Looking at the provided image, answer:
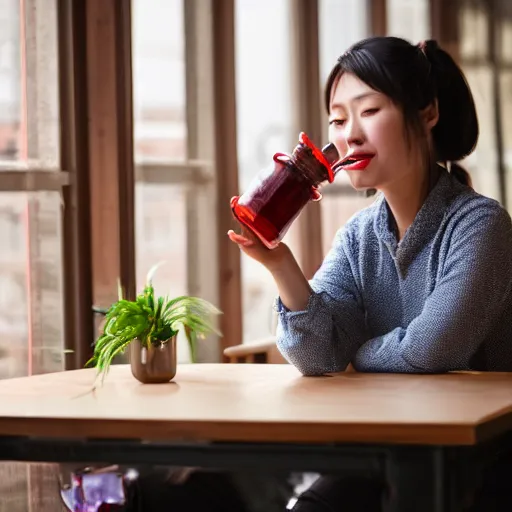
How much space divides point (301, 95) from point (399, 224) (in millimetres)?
1585

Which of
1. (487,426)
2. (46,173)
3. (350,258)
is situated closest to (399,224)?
(350,258)

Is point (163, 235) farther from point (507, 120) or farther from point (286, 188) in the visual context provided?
point (507, 120)

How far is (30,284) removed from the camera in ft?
8.06

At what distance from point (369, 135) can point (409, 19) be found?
2.20 m

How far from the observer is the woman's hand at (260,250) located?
1.51 metres

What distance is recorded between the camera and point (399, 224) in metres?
1.74

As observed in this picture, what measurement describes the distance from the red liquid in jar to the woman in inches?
2.7

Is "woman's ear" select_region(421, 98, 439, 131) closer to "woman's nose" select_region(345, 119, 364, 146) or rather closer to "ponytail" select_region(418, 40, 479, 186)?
"ponytail" select_region(418, 40, 479, 186)

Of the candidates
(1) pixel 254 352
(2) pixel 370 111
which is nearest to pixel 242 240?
(2) pixel 370 111

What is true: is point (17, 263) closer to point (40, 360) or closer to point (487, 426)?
point (40, 360)

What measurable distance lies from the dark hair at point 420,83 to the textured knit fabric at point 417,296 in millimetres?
79

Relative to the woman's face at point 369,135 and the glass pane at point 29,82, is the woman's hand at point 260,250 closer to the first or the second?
the woman's face at point 369,135

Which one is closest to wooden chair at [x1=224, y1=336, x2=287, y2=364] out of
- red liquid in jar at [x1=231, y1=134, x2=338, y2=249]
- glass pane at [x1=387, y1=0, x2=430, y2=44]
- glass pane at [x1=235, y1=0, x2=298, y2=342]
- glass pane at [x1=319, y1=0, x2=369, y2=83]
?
glass pane at [x1=235, y1=0, x2=298, y2=342]

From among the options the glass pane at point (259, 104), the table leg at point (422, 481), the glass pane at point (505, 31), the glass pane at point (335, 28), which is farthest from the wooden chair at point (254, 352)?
the glass pane at point (505, 31)
